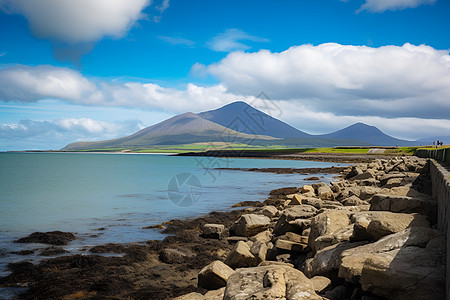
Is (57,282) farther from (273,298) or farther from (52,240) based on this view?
(273,298)

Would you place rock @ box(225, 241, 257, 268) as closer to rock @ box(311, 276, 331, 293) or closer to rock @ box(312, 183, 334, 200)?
rock @ box(311, 276, 331, 293)

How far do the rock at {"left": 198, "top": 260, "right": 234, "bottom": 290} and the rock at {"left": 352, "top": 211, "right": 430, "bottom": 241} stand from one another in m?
2.78

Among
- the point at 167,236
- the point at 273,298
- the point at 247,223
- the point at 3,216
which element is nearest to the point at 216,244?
the point at 247,223

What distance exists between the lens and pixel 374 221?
20.5ft

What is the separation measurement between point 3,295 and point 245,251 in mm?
5748

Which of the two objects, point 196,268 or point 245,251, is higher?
point 245,251

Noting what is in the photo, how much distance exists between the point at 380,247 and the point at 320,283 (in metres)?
1.16

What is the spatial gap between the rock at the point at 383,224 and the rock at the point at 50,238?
34.8 ft

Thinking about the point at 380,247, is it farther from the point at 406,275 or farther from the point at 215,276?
the point at 215,276

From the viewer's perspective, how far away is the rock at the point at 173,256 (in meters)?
10.3

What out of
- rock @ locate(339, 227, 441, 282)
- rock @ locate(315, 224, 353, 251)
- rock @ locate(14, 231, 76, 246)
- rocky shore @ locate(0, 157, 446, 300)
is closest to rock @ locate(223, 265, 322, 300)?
rocky shore @ locate(0, 157, 446, 300)

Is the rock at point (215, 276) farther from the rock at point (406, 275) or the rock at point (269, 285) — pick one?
the rock at point (406, 275)

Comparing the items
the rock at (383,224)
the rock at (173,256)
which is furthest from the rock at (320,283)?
the rock at (173,256)

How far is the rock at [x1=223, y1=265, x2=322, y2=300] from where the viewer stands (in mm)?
4582
